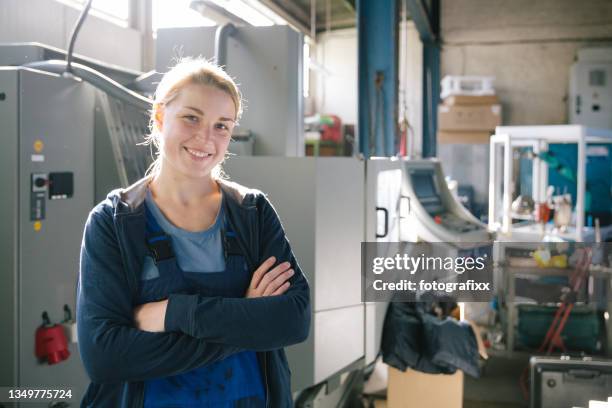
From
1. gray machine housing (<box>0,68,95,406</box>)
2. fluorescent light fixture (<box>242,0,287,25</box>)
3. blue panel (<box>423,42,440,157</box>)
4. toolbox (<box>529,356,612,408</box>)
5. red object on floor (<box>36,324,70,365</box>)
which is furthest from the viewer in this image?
blue panel (<box>423,42,440,157</box>)

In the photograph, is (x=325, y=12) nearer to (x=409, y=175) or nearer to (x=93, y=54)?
(x=409, y=175)

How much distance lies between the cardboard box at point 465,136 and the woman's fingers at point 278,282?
6.50m

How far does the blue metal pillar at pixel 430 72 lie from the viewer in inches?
323

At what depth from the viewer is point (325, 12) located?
28.7 ft

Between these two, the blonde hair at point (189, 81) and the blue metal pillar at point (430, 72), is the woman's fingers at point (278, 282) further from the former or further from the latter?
the blue metal pillar at point (430, 72)

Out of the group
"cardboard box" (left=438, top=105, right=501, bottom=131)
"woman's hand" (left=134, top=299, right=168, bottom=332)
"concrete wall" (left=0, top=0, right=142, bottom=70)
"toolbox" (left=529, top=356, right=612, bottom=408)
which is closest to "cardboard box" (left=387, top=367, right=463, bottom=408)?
"toolbox" (left=529, top=356, right=612, bottom=408)

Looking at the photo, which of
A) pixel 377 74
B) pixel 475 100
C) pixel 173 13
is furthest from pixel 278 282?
pixel 475 100

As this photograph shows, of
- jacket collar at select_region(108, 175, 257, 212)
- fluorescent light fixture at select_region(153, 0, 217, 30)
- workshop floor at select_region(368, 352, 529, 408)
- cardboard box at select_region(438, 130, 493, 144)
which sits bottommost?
workshop floor at select_region(368, 352, 529, 408)

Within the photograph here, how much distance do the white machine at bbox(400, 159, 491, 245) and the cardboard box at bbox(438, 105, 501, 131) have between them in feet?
8.03

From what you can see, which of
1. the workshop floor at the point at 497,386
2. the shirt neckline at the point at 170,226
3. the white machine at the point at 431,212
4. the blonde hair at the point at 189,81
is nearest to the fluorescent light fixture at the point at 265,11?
the white machine at the point at 431,212

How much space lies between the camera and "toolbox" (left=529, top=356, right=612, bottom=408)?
2.81m

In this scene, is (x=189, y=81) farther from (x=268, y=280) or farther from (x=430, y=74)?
(x=430, y=74)

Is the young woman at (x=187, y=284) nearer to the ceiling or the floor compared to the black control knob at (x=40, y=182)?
nearer to the floor

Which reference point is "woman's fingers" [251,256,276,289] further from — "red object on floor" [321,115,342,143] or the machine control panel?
"red object on floor" [321,115,342,143]
